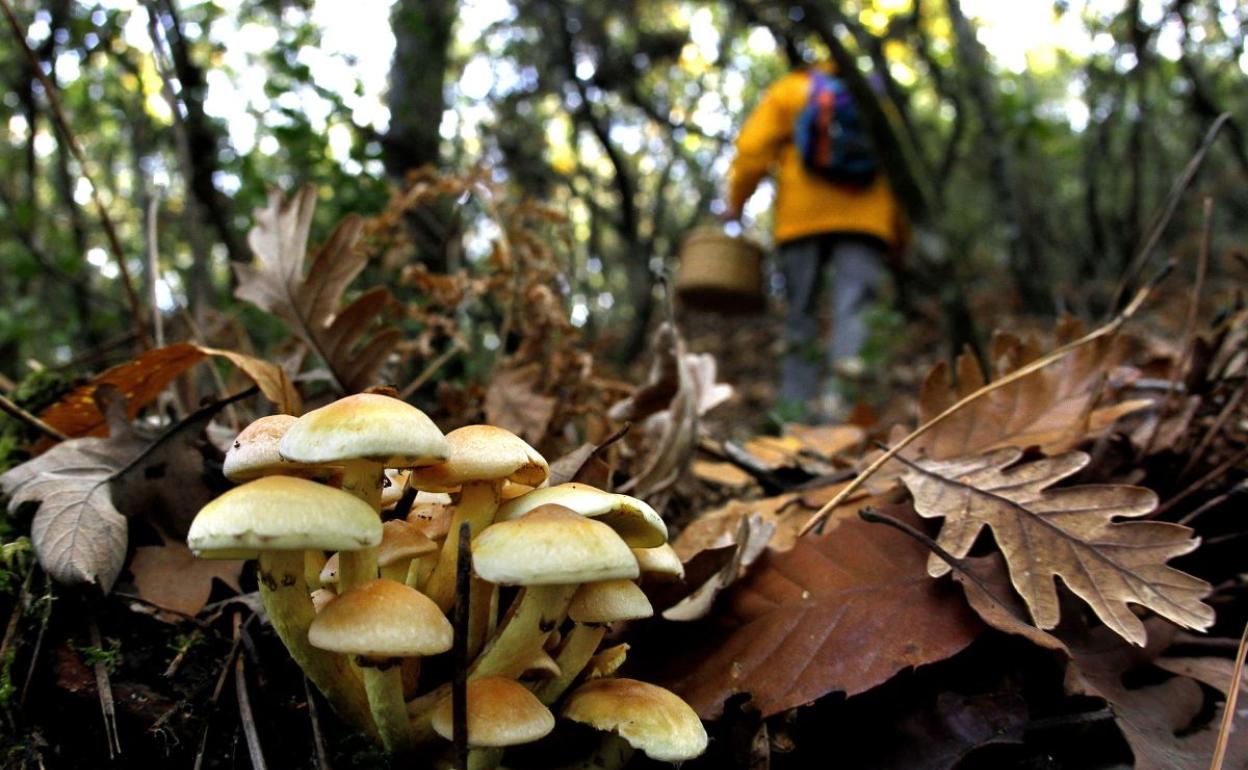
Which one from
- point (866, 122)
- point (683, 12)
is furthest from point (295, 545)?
point (683, 12)

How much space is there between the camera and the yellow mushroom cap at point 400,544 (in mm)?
1122

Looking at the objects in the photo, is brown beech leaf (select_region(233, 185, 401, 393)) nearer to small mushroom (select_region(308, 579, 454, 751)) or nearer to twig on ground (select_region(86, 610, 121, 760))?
twig on ground (select_region(86, 610, 121, 760))

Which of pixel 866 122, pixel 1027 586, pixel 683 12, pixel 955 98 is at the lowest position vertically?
pixel 1027 586

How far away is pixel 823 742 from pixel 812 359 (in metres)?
5.83

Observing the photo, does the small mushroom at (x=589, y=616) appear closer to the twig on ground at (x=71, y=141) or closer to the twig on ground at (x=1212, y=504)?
the twig on ground at (x=1212, y=504)

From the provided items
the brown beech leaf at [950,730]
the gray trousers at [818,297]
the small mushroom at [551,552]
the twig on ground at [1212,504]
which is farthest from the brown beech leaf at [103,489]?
the gray trousers at [818,297]

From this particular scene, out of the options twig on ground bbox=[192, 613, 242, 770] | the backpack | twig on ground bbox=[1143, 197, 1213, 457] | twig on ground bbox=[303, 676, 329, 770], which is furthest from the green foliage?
the backpack

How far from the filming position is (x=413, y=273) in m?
2.38

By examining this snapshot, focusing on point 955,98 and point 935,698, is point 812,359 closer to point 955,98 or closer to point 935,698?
point 955,98

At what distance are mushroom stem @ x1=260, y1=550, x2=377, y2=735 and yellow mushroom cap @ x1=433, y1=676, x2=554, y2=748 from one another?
0.48ft

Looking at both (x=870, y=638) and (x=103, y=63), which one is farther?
(x=103, y=63)

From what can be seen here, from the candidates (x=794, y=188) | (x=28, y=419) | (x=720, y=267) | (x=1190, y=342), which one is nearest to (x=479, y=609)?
(x=28, y=419)

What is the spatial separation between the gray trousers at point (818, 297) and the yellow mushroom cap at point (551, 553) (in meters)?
6.09

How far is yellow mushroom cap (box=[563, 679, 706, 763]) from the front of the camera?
1058 mm
